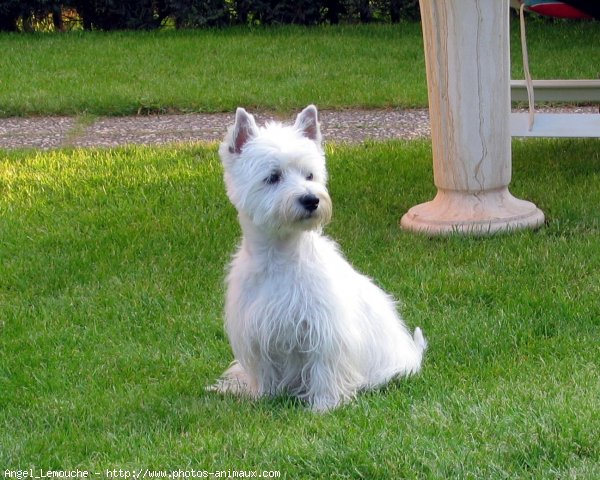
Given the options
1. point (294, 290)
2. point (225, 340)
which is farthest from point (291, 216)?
point (225, 340)

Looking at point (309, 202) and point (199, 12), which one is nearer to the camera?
point (309, 202)

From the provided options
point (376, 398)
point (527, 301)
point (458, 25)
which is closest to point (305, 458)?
point (376, 398)

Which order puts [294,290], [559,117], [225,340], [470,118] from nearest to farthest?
1. [294,290]
2. [225,340]
3. [470,118]
4. [559,117]

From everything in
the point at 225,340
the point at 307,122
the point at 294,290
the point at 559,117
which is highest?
the point at 307,122

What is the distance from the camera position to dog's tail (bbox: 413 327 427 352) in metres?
4.94

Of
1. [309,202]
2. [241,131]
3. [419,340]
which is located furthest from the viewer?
[419,340]

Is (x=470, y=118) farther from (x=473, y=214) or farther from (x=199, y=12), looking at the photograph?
(x=199, y=12)

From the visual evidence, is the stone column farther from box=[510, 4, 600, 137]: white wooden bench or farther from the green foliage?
the green foliage

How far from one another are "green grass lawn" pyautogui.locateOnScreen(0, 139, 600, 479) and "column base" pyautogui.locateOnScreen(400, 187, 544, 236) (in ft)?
0.42

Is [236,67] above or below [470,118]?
below

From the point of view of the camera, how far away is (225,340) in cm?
540

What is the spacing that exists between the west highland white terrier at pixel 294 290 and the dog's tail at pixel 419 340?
26 cm

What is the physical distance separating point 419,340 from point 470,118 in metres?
2.37

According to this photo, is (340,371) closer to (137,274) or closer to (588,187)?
(137,274)
